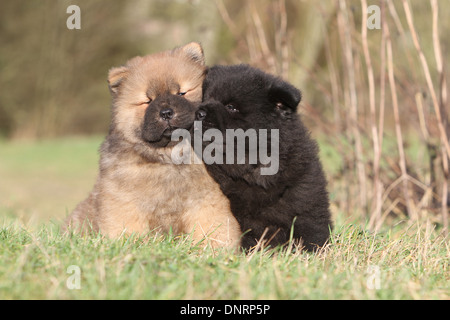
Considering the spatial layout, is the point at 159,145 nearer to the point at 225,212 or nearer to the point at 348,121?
the point at 225,212

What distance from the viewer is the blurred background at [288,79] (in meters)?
4.73

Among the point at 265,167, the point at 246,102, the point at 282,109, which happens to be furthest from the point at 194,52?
the point at 265,167

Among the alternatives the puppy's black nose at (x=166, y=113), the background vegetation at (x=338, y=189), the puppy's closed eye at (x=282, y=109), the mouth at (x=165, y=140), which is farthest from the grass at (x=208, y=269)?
the puppy's closed eye at (x=282, y=109)

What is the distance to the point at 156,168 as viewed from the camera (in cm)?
317

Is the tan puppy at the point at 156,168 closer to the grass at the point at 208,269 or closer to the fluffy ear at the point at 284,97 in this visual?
the grass at the point at 208,269

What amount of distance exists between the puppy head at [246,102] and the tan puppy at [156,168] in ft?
0.51

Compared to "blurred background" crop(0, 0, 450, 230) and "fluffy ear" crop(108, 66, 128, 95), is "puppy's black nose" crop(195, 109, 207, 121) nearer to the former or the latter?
"fluffy ear" crop(108, 66, 128, 95)

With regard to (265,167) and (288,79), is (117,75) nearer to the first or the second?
(265,167)

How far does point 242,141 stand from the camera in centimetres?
303

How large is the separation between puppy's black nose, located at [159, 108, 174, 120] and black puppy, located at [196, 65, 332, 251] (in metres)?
0.18

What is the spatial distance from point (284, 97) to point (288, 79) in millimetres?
2475

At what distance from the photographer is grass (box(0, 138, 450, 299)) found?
2.30 m
